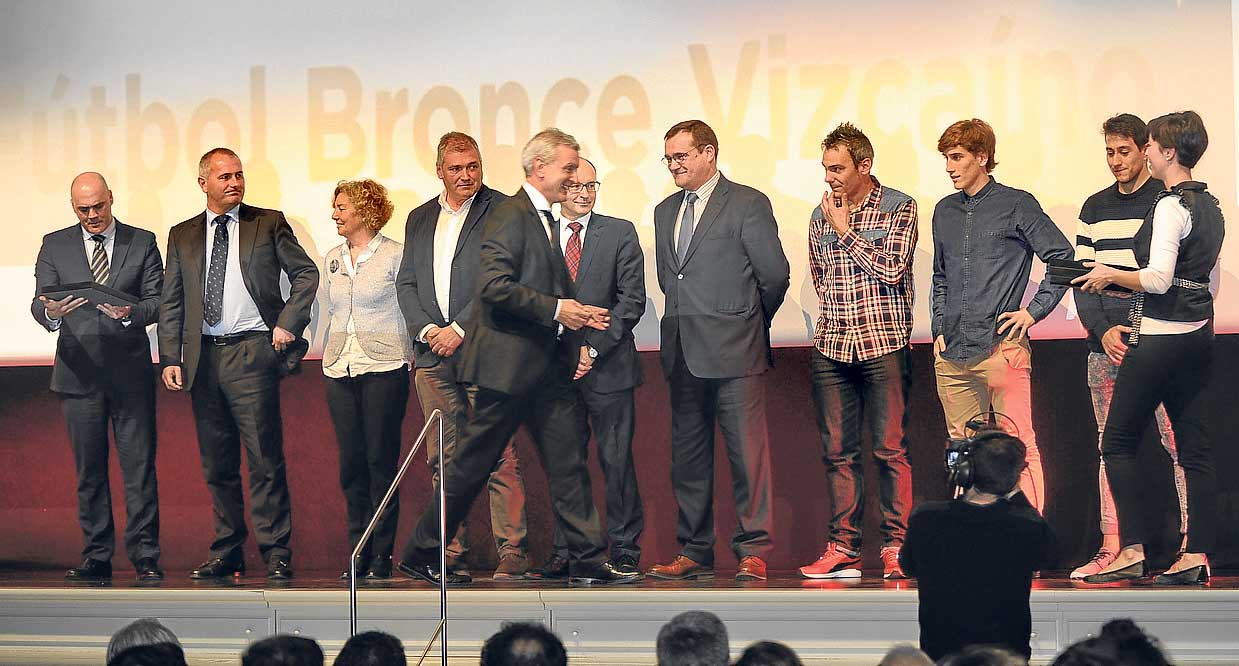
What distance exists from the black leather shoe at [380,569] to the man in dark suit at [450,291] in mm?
314

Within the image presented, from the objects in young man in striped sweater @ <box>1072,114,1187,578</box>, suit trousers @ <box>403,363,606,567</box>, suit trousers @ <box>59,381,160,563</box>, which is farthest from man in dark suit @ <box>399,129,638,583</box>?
young man in striped sweater @ <box>1072,114,1187,578</box>

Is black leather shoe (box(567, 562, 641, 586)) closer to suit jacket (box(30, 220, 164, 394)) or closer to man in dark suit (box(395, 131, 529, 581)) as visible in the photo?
man in dark suit (box(395, 131, 529, 581))

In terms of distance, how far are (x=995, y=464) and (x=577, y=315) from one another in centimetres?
218

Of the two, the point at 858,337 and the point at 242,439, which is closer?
the point at 858,337

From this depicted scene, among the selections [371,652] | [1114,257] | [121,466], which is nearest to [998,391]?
[1114,257]

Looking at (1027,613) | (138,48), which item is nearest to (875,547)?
(1027,613)

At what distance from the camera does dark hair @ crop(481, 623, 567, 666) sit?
3105 mm

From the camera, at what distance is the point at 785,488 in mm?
6504

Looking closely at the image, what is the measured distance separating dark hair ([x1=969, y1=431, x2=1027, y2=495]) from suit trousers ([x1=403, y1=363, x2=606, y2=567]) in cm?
210

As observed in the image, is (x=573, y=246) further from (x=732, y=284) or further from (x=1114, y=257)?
(x=1114, y=257)

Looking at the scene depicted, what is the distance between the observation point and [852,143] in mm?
5797

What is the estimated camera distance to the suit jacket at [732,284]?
5.91 meters

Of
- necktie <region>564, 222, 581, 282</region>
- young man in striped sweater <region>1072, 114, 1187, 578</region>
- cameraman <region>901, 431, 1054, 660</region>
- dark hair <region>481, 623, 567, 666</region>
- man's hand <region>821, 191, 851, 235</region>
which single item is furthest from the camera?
necktie <region>564, 222, 581, 282</region>

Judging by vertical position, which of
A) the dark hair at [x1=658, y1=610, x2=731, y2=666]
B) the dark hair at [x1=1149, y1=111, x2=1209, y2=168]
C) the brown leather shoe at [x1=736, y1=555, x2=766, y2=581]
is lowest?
the brown leather shoe at [x1=736, y1=555, x2=766, y2=581]
